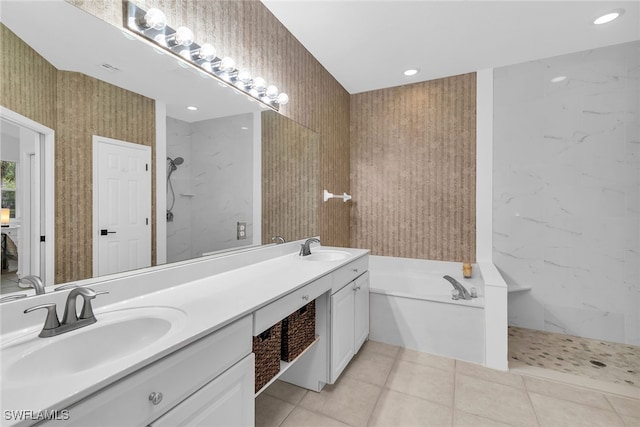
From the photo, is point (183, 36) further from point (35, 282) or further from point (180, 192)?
point (35, 282)

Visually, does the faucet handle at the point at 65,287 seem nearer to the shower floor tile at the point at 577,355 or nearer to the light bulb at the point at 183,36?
the light bulb at the point at 183,36

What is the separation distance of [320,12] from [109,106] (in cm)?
162

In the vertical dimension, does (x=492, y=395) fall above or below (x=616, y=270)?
below

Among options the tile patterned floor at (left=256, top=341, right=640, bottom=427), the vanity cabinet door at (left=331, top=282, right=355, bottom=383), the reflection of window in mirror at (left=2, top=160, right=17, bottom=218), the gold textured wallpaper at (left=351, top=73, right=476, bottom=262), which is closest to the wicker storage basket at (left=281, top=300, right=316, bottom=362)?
the vanity cabinet door at (left=331, top=282, right=355, bottom=383)

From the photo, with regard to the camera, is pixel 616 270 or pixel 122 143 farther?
pixel 616 270

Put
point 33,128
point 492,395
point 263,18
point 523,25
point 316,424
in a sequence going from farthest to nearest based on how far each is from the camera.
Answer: point 523,25, point 263,18, point 492,395, point 316,424, point 33,128

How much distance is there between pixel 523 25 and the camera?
7.30 ft

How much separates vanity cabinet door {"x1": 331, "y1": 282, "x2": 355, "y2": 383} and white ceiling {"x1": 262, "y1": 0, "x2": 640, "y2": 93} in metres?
1.93

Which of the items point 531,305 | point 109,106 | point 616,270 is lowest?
point 531,305

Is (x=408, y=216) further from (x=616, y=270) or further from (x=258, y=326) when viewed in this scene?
(x=258, y=326)

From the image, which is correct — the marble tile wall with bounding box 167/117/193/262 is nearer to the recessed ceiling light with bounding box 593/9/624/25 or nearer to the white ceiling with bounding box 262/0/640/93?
the white ceiling with bounding box 262/0/640/93

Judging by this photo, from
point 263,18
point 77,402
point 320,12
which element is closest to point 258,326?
point 77,402

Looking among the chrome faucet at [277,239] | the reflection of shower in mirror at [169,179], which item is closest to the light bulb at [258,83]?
the reflection of shower in mirror at [169,179]

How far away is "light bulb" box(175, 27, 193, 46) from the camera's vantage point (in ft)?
4.44
